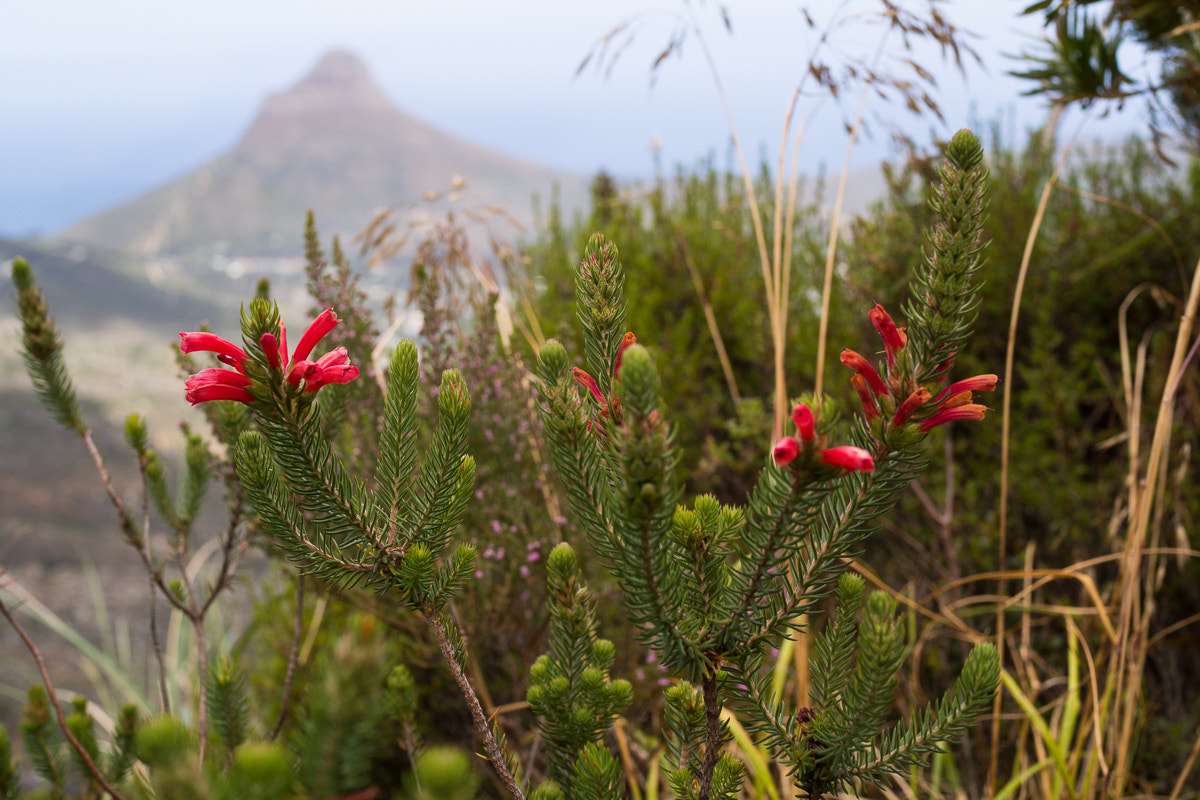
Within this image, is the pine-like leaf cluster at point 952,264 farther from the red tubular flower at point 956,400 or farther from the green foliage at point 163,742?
the green foliage at point 163,742

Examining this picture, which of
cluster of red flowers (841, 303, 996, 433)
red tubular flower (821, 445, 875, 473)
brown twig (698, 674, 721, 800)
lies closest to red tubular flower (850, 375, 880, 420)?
cluster of red flowers (841, 303, 996, 433)

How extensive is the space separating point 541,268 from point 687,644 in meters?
3.90

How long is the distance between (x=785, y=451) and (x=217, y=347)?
2.14 feet

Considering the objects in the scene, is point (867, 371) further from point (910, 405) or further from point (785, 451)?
point (785, 451)

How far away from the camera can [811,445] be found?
0.76m

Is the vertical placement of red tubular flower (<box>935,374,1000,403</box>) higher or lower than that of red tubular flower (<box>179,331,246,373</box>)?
lower

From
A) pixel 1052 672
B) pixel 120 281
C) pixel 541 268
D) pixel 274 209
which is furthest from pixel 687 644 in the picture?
pixel 274 209

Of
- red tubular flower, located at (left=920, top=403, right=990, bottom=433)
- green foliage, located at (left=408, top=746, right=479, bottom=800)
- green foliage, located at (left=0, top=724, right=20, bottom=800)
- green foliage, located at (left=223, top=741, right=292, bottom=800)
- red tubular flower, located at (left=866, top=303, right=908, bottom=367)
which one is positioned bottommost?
green foliage, located at (left=0, top=724, right=20, bottom=800)

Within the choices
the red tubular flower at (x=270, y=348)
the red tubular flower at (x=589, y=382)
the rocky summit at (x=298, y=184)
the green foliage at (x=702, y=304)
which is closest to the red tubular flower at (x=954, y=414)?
the red tubular flower at (x=589, y=382)

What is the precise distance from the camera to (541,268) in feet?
15.1

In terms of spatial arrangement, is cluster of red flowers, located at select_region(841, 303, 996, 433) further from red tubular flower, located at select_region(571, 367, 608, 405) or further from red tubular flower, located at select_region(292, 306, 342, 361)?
red tubular flower, located at select_region(292, 306, 342, 361)

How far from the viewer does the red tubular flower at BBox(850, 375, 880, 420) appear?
2.88 ft

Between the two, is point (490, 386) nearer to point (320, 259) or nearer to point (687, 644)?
point (320, 259)

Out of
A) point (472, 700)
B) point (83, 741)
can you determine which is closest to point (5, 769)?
point (83, 741)
